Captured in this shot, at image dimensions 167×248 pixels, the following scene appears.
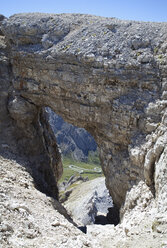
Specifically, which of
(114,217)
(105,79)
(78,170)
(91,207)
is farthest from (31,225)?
(78,170)

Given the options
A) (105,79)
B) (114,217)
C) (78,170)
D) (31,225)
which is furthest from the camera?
(78,170)

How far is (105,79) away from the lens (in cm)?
2094

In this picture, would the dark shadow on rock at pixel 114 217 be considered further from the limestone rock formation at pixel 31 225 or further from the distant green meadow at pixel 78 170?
the distant green meadow at pixel 78 170

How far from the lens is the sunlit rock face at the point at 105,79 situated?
19.2 m

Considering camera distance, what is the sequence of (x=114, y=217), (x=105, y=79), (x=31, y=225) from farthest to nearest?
(x=114, y=217) → (x=105, y=79) → (x=31, y=225)

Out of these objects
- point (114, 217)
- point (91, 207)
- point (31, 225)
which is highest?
point (31, 225)

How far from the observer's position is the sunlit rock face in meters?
19.2

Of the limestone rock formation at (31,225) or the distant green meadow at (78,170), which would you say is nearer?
the limestone rock formation at (31,225)

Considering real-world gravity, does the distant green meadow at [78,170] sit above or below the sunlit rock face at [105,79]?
below

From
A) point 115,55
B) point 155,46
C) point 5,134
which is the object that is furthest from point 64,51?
point 5,134

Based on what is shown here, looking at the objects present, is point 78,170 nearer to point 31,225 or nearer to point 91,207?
point 91,207

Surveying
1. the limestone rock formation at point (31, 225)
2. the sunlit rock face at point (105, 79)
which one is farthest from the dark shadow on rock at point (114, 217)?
the limestone rock formation at point (31, 225)

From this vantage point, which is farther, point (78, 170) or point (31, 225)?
point (78, 170)

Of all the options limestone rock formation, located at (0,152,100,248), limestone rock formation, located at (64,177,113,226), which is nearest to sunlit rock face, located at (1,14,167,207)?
limestone rock formation, located at (0,152,100,248)
